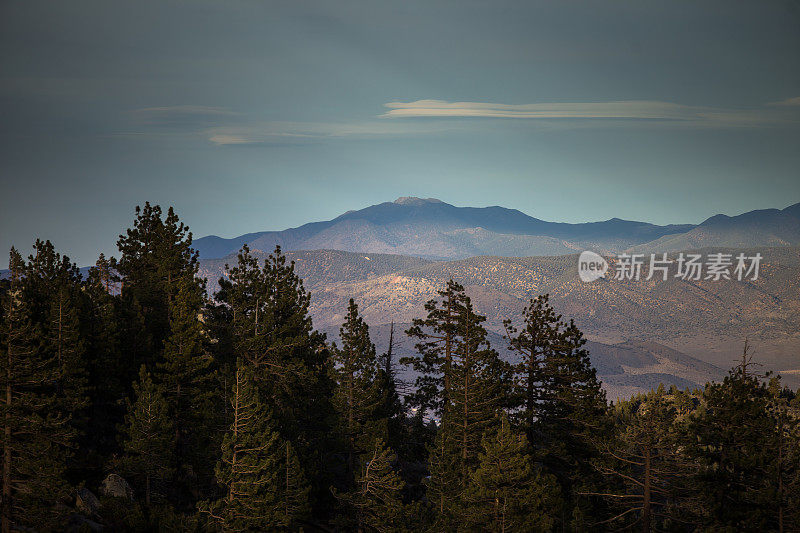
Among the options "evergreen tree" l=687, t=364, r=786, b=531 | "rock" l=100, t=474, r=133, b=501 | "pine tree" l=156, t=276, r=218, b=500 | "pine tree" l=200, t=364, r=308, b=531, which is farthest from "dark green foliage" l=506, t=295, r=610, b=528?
"rock" l=100, t=474, r=133, b=501

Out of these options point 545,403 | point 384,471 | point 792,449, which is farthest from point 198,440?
point 792,449

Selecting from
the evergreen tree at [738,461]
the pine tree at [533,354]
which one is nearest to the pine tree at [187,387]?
the pine tree at [533,354]

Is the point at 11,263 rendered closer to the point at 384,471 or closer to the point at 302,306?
Answer: the point at 302,306

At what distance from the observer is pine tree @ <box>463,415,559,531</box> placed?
97.6 ft

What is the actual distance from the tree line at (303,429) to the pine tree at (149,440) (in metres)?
0.10

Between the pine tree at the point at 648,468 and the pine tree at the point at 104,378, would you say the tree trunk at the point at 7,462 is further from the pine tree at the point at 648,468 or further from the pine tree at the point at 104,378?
the pine tree at the point at 648,468

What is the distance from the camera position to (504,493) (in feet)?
97.7

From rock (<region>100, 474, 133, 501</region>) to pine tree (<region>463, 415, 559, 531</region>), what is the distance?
52.0 feet

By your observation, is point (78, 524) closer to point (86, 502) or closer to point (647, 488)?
point (86, 502)

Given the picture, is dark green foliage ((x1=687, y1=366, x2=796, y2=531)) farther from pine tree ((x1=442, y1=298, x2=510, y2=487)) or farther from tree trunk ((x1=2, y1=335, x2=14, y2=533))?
tree trunk ((x1=2, y1=335, x2=14, y2=533))

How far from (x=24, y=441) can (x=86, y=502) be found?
3.77 meters

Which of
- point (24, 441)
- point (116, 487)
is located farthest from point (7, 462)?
point (116, 487)

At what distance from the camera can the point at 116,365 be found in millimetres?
38719

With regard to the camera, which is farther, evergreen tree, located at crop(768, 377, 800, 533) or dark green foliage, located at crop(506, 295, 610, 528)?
dark green foliage, located at crop(506, 295, 610, 528)
